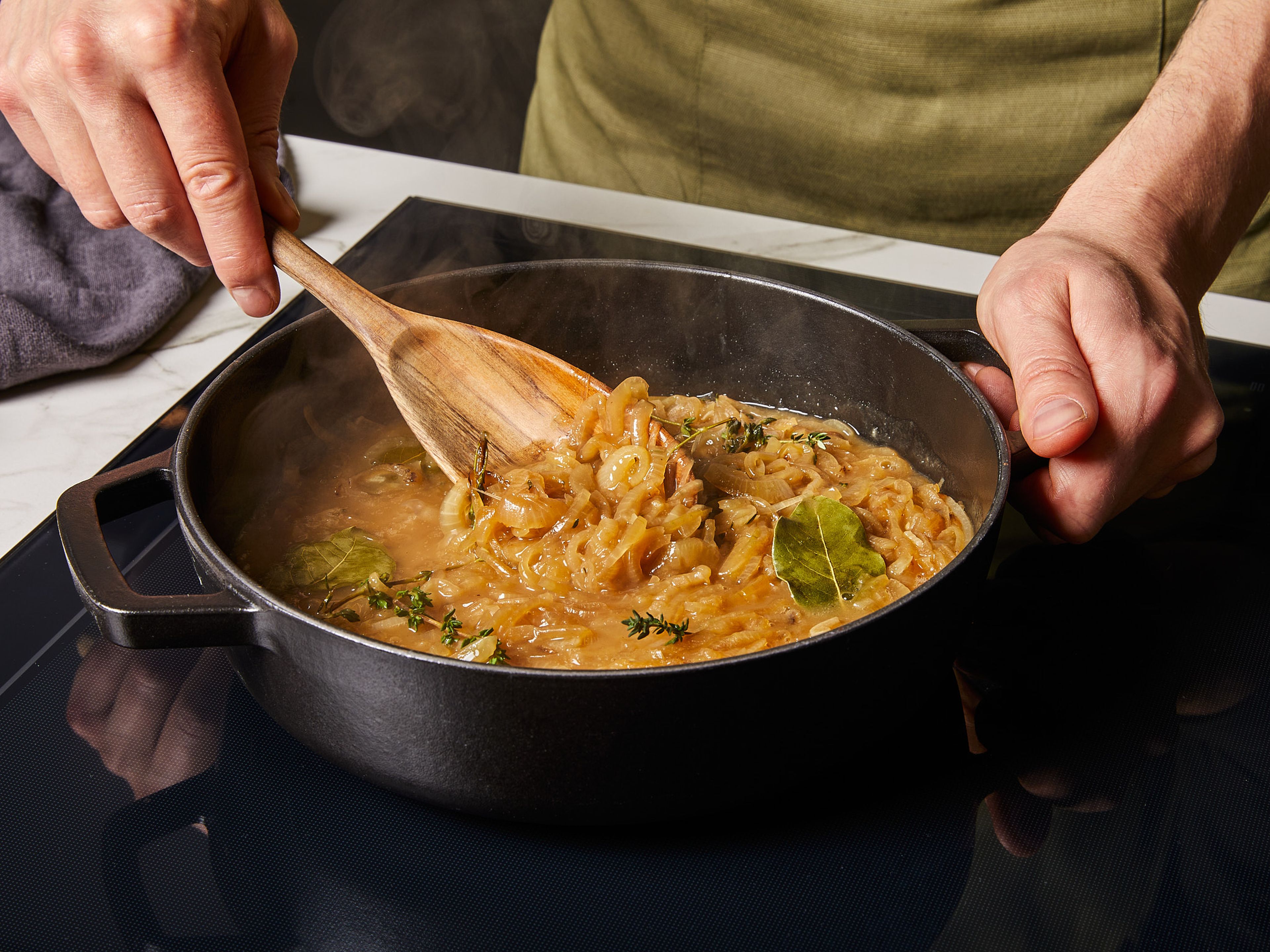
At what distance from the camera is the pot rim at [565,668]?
1.05m

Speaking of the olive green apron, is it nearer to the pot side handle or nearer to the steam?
the steam

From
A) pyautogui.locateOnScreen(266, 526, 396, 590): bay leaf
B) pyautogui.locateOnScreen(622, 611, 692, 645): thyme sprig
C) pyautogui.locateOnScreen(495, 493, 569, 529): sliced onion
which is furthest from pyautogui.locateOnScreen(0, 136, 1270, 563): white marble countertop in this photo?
pyautogui.locateOnScreen(622, 611, 692, 645): thyme sprig

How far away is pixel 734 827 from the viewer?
4.37 ft

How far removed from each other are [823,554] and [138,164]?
3.85 feet

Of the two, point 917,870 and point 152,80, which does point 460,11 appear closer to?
point 152,80

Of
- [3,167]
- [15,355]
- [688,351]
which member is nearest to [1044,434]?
[688,351]

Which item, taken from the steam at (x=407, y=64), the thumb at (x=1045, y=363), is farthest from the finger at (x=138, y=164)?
the thumb at (x=1045, y=363)

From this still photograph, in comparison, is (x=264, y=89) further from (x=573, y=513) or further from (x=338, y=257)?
(x=573, y=513)

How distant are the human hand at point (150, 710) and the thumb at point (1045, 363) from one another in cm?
122

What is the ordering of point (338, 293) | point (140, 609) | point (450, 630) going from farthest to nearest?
point (338, 293) → point (450, 630) → point (140, 609)

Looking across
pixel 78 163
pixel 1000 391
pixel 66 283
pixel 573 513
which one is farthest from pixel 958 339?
pixel 66 283

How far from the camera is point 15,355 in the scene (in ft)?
6.92

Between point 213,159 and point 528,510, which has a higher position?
point 213,159

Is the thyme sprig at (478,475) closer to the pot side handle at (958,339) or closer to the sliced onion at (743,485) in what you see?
the sliced onion at (743,485)
